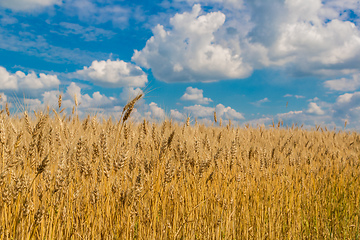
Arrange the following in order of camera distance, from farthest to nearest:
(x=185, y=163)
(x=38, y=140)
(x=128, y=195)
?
1. (x=185, y=163)
2. (x=38, y=140)
3. (x=128, y=195)

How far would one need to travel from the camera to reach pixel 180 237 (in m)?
2.23

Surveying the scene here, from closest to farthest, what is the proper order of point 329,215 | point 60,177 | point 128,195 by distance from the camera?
point 60,177
point 128,195
point 329,215

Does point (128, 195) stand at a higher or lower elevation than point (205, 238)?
higher

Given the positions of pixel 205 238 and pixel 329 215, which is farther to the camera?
pixel 329 215

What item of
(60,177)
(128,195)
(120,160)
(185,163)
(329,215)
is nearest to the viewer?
(60,177)

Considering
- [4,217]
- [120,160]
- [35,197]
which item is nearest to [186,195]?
[120,160]

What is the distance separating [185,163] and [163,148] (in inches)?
34.3

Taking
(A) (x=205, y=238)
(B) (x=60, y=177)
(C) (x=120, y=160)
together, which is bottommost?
(A) (x=205, y=238)

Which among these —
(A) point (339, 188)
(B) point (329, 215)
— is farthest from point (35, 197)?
(A) point (339, 188)

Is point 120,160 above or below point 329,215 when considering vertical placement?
above

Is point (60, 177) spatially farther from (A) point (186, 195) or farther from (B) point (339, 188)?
(B) point (339, 188)

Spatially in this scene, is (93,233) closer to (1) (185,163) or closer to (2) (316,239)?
(1) (185,163)

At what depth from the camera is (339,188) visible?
14.4 feet

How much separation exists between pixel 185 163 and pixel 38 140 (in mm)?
1608
